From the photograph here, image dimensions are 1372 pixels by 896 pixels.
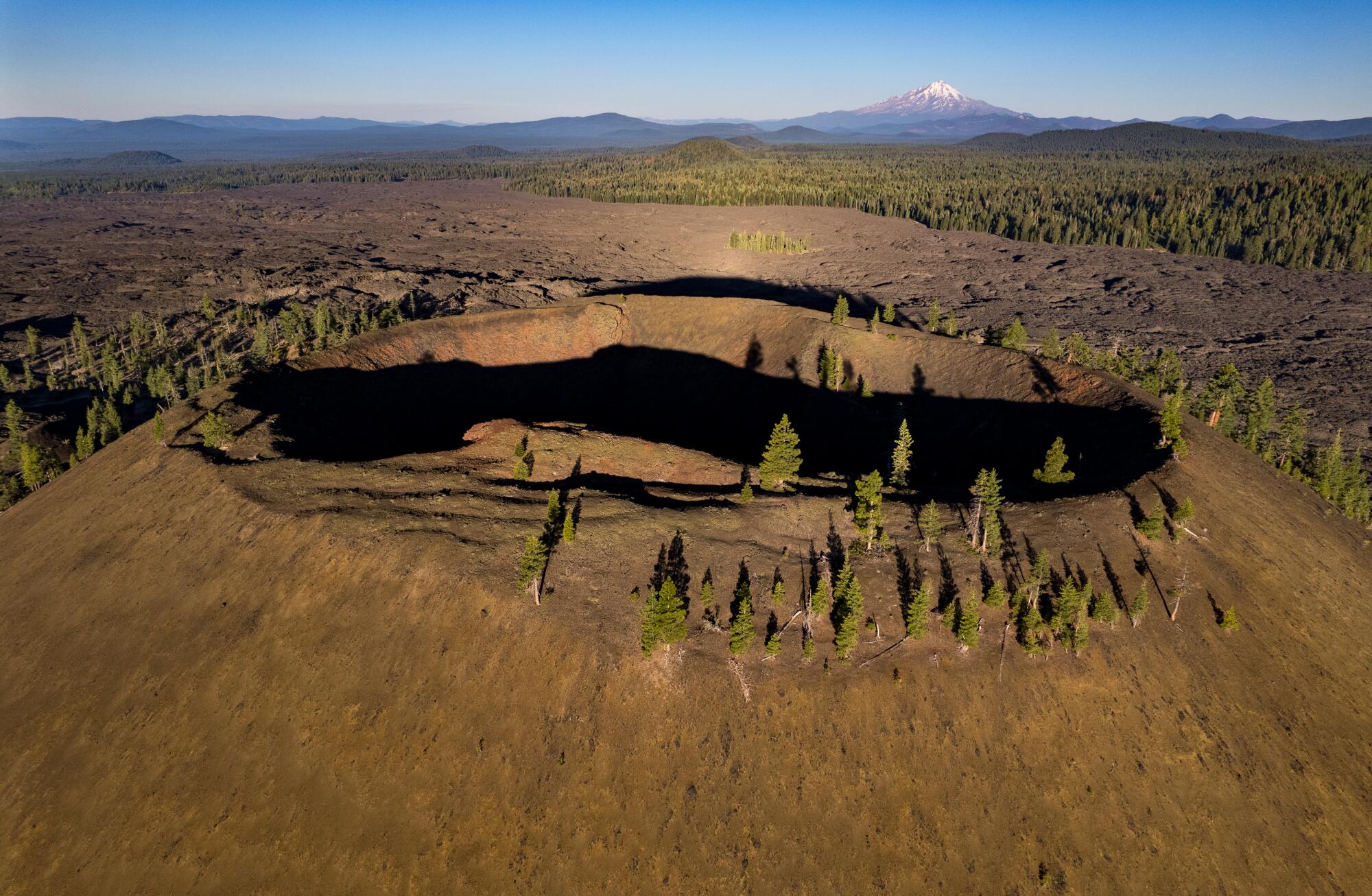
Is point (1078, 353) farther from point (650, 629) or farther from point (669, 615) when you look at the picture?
point (650, 629)

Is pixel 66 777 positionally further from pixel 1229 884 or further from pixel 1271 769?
pixel 1271 769

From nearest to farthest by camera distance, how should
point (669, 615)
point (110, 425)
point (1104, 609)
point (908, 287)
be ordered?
point (669, 615), point (1104, 609), point (110, 425), point (908, 287)

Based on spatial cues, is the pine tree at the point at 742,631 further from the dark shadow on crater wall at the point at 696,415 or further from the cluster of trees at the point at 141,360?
the cluster of trees at the point at 141,360

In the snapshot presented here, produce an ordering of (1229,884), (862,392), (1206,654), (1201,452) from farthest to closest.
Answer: (862,392)
(1201,452)
(1206,654)
(1229,884)

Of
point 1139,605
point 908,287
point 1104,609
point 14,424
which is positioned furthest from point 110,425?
point 908,287

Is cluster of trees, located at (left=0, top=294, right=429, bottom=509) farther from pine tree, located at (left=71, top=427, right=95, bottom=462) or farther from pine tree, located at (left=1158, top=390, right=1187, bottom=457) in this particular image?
pine tree, located at (left=1158, top=390, right=1187, bottom=457)

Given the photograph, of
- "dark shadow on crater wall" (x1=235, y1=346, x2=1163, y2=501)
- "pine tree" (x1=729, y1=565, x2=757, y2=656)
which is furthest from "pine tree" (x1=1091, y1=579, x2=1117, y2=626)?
"pine tree" (x1=729, y1=565, x2=757, y2=656)

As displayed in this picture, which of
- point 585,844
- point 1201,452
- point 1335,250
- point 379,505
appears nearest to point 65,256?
point 379,505
